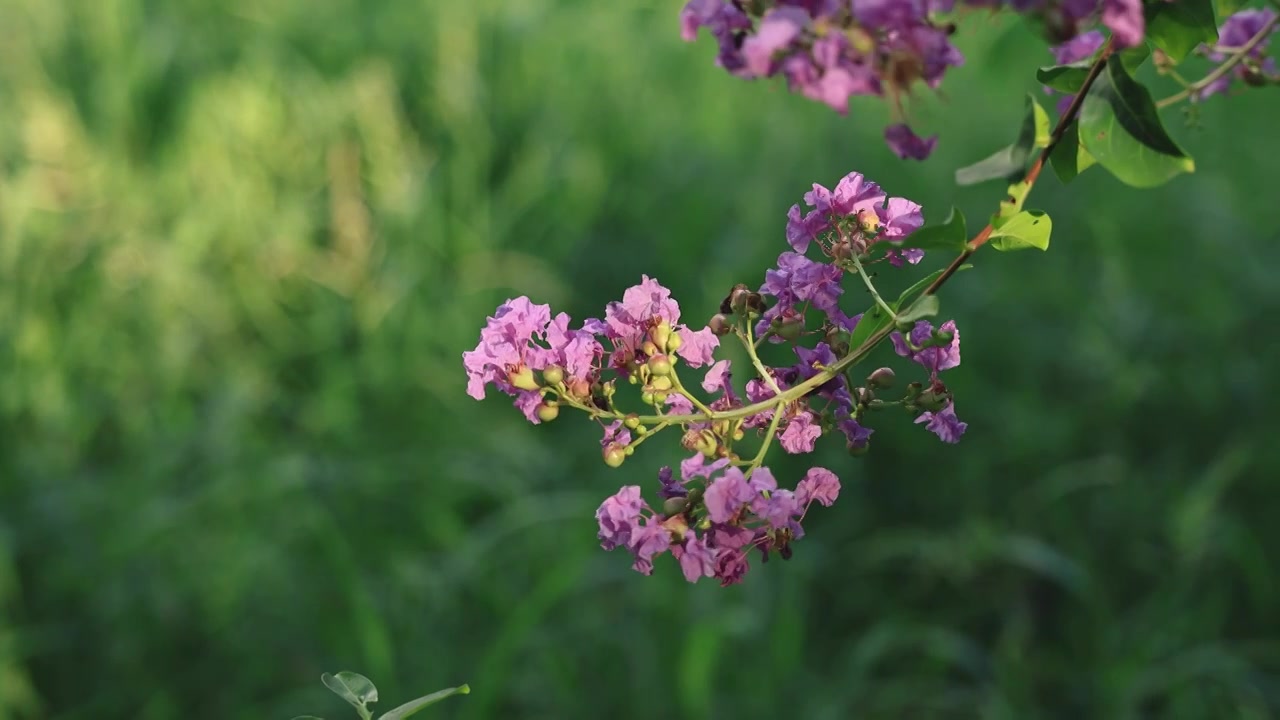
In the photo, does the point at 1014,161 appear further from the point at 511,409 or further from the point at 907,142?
the point at 511,409

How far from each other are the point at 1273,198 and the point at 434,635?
244 cm

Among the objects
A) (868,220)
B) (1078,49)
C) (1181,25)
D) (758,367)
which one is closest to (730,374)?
Result: (758,367)

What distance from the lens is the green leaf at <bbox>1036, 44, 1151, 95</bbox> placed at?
842mm

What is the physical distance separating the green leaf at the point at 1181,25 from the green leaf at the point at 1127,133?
0.38 ft

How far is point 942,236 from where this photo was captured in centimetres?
73

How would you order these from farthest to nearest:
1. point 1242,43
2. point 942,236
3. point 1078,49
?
1. point 1242,43
2. point 1078,49
3. point 942,236

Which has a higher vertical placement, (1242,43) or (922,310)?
(1242,43)

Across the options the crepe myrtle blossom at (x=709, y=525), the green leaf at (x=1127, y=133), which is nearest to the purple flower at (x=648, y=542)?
the crepe myrtle blossom at (x=709, y=525)

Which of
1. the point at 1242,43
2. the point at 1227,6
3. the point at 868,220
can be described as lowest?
the point at 868,220

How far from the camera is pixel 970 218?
10.6ft

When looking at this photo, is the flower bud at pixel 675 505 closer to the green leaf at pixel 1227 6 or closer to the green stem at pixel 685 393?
the green stem at pixel 685 393

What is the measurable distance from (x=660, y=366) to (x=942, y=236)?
191mm

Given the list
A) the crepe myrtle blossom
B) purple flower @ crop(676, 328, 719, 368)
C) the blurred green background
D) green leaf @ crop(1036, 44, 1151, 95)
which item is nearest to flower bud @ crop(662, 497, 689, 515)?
the crepe myrtle blossom

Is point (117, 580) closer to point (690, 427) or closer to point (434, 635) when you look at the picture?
point (434, 635)
